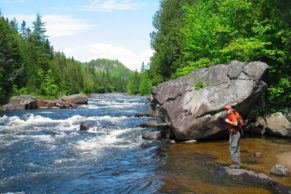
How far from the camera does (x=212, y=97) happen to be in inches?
802

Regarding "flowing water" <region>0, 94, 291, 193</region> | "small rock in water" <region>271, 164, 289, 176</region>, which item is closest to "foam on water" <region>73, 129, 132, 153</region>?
"flowing water" <region>0, 94, 291, 193</region>

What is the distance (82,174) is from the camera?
14844mm

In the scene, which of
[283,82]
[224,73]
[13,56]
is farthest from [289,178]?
[13,56]

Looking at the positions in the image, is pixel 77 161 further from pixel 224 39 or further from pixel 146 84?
pixel 146 84

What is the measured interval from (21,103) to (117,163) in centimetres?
3945

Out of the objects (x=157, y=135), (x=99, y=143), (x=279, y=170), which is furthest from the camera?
(x=157, y=135)

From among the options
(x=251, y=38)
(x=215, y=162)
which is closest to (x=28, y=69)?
(x=251, y=38)

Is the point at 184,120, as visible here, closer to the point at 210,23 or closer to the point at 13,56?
the point at 210,23

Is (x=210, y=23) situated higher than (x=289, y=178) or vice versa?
(x=210, y=23)

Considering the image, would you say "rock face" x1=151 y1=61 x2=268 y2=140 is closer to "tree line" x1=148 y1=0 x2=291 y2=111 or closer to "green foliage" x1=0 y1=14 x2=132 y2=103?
"tree line" x1=148 y1=0 x2=291 y2=111

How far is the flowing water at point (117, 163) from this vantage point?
42.0ft

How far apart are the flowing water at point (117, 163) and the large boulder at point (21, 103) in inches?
1066

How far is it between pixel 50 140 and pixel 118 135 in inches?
185

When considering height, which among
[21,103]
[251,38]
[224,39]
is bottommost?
[21,103]
